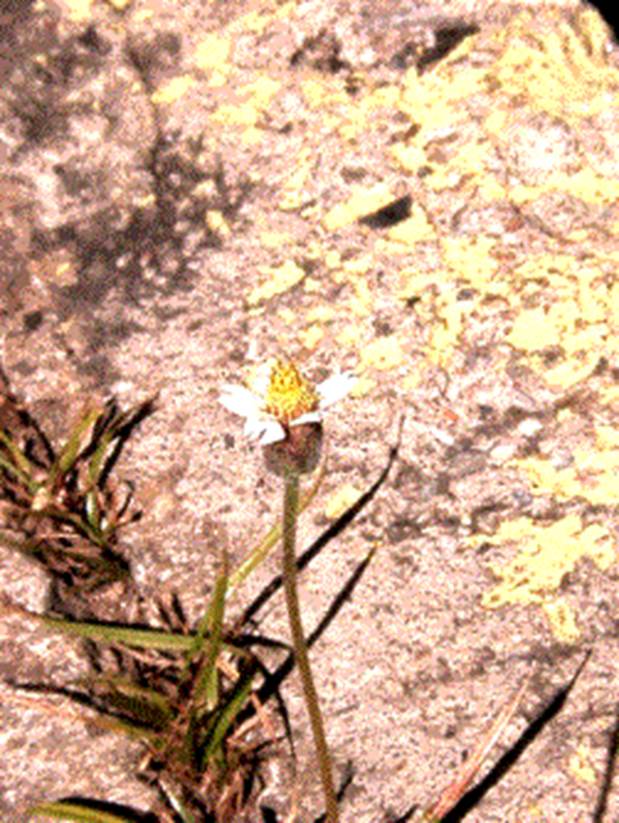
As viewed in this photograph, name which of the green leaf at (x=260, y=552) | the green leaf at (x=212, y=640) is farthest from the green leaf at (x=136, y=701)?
the green leaf at (x=260, y=552)

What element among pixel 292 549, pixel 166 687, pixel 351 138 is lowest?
pixel 166 687

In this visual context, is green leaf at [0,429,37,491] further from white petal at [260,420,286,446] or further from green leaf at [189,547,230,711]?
white petal at [260,420,286,446]

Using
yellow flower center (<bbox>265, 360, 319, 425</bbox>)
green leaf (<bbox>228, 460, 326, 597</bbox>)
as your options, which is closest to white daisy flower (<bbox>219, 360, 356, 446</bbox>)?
yellow flower center (<bbox>265, 360, 319, 425</bbox>)

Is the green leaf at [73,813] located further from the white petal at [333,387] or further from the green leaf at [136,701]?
the white petal at [333,387]

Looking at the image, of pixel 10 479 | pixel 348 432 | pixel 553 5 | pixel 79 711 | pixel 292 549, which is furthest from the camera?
pixel 553 5

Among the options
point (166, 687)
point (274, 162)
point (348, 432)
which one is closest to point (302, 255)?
point (274, 162)

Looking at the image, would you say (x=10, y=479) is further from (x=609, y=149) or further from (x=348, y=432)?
(x=609, y=149)

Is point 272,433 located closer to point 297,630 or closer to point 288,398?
point 288,398
